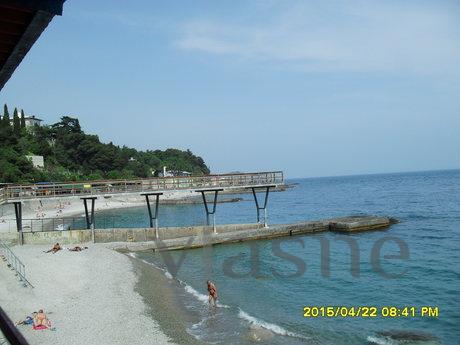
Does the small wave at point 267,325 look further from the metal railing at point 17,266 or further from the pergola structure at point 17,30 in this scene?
the pergola structure at point 17,30

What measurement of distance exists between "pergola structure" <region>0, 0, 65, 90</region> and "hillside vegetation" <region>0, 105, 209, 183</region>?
70.7 metres

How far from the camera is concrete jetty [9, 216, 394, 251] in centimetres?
3138

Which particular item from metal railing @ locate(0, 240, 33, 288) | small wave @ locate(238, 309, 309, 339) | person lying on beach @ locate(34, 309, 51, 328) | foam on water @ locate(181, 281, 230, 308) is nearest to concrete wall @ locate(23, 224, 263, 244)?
metal railing @ locate(0, 240, 33, 288)

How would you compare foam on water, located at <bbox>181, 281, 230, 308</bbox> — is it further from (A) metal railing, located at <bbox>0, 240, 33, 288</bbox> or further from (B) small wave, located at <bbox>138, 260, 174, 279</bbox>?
(A) metal railing, located at <bbox>0, 240, 33, 288</bbox>

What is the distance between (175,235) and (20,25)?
32.1 m

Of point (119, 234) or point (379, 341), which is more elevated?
point (119, 234)

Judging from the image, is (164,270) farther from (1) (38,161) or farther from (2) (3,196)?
(1) (38,161)

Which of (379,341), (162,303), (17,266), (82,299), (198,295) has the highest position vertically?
(17,266)

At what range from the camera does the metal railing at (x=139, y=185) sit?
2978cm

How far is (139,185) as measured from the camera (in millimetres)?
33750

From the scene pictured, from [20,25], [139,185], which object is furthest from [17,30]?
[139,185]

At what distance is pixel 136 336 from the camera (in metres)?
14.1

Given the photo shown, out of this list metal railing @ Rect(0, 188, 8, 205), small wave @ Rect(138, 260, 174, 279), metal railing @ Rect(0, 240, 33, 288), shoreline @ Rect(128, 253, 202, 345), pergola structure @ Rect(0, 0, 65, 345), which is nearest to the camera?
pergola structure @ Rect(0, 0, 65, 345)

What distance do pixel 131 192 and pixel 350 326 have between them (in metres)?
20.2
